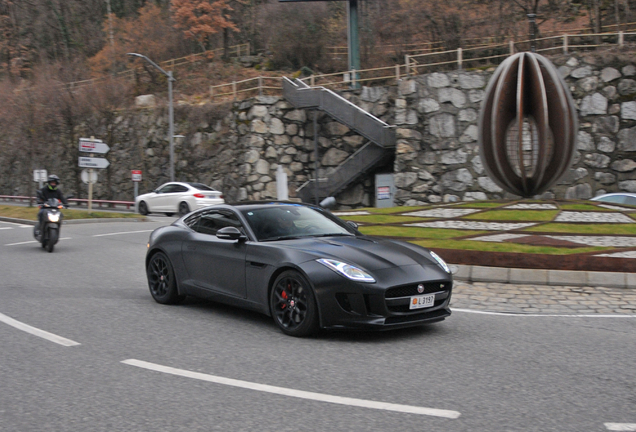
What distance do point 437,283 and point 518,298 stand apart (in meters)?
2.65

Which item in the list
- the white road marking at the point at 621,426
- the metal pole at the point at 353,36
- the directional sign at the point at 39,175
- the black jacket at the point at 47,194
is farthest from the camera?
the metal pole at the point at 353,36

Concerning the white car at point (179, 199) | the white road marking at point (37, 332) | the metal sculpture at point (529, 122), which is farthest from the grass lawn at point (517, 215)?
the white car at point (179, 199)

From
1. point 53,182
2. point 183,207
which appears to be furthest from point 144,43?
point 53,182

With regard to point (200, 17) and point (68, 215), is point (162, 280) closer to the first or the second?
point (68, 215)

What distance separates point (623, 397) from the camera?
175 inches

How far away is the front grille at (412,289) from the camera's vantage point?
6043 millimetres

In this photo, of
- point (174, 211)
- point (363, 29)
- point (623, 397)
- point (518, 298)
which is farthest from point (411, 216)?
point (363, 29)

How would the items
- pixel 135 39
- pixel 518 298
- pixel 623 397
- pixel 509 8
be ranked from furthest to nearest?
pixel 135 39, pixel 509 8, pixel 518 298, pixel 623 397

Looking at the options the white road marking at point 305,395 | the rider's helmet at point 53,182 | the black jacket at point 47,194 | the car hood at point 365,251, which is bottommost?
the white road marking at point 305,395

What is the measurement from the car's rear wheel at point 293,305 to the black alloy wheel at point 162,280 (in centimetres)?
201

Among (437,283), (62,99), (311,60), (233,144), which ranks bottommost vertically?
(437,283)

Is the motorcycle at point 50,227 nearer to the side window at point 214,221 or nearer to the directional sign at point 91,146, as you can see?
the side window at point 214,221

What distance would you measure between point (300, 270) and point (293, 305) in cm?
38

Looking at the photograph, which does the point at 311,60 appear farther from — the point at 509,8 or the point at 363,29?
the point at 509,8
